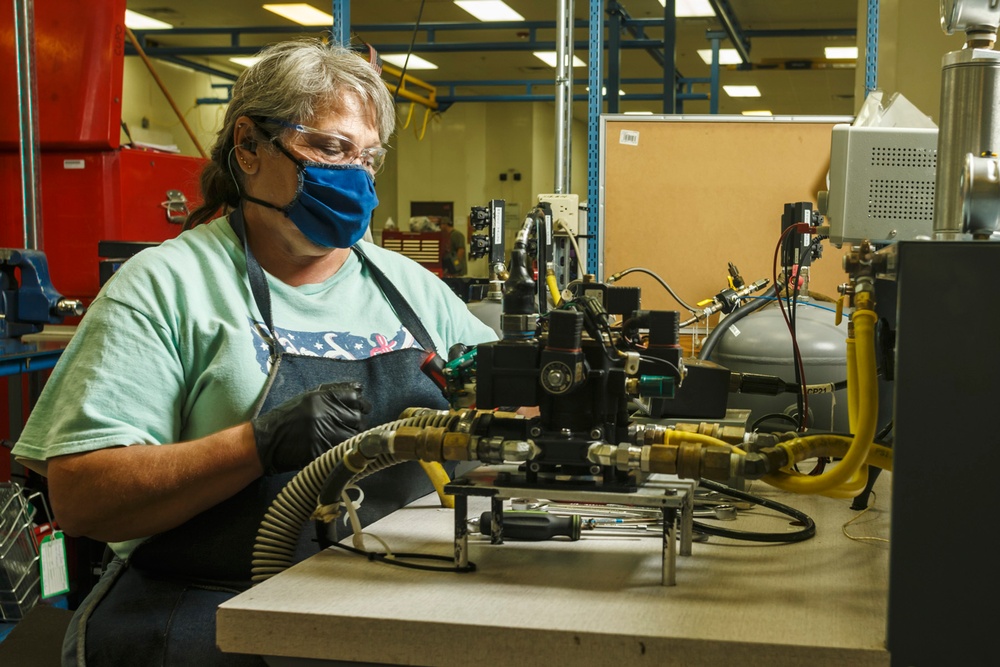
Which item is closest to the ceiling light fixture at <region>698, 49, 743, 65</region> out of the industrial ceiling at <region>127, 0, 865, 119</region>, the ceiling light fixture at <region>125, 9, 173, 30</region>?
the industrial ceiling at <region>127, 0, 865, 119</region>

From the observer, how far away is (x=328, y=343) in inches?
55.6

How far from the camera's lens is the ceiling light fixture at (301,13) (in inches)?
324

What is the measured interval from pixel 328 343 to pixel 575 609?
2.22 feet

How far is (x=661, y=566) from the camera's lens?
0.98 metres

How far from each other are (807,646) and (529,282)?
416 mm

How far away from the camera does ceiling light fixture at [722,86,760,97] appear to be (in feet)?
42.2

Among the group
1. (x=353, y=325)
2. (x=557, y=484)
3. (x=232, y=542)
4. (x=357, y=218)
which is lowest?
(x=232, y=542)

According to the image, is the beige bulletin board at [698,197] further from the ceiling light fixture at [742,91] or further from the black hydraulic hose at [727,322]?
the ceiling light fixture at [742,91]

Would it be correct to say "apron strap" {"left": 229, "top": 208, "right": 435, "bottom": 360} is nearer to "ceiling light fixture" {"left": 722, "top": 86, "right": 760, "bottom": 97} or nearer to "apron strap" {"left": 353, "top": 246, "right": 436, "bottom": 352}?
"apron strap" {"left": 353, "top": 246, "right": 436, "bottom": 352}

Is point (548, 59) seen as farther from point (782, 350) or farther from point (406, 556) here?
point (406, 556)

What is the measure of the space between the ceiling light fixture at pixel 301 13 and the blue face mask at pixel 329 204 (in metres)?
7.07

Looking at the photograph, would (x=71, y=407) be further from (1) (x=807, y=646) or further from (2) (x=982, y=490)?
(2) (x=982, y=490)

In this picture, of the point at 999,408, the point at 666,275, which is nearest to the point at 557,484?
the point at 999,408

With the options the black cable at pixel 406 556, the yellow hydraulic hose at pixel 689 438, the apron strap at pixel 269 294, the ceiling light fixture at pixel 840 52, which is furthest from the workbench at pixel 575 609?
the ceiling light fixture at pixel 840 52
